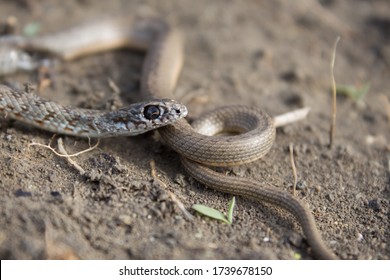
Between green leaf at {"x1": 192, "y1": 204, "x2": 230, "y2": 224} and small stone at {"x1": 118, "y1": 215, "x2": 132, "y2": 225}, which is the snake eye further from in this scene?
small stone at {"x1": 118, "y1": 215, "x2": 132, "y2": 225}

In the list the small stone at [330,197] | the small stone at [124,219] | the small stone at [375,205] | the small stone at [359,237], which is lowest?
the small stone at [124,219]

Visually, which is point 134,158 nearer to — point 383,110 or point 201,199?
point 201,199

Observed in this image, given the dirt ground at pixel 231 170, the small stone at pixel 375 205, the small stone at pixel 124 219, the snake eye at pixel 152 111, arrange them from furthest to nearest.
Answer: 1. the snake eye at pixel 152 111
2. the small stone at pixel 375 205
3. the small stone at pixel 124 219
4. the dirt ground at pixel 231 170

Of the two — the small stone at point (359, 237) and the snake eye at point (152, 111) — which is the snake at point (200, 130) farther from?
the small stone at point (359, 237)

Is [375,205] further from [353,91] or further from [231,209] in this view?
[353,91]

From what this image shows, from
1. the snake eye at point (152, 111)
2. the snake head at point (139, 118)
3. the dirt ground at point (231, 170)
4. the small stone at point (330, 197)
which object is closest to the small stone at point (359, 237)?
the dirt ground at point (231, 170)

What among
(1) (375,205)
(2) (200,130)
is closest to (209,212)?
(2) (200,130)
